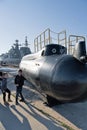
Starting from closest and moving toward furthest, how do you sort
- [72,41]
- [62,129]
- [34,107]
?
1. [62,129]
2. [34,107]
3. [72,41]

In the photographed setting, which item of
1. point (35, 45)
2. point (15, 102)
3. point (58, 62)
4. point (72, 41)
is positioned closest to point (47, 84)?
point (58, 62)

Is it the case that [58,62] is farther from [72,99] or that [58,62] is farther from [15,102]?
[15,102]

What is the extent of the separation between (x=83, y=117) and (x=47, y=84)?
182 cm

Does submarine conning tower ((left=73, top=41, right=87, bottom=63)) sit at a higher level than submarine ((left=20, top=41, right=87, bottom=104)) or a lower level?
higher

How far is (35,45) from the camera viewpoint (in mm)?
21453

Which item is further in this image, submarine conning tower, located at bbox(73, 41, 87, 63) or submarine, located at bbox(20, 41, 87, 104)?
submarine conning tower, located at bbox(73, 41, 87, 63)

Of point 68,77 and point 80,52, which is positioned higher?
point 80,52

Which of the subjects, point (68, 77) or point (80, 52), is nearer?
point (68, 77)

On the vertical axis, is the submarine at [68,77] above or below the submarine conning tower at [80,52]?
below

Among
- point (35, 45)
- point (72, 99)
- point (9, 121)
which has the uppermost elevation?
point (35, 45)

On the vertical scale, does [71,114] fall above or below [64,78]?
below

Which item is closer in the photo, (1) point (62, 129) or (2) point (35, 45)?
(1) point (62, 129)

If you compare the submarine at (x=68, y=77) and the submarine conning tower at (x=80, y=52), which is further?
the submarine conning tower at (x=80, y=52)

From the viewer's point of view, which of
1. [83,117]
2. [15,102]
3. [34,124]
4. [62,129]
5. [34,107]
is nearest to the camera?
[62,129]
